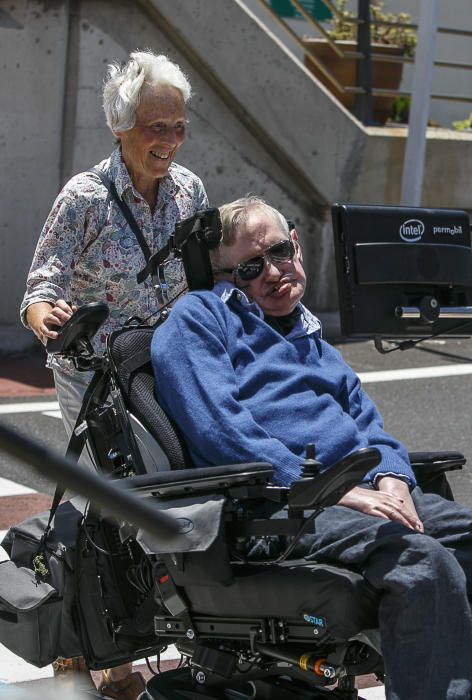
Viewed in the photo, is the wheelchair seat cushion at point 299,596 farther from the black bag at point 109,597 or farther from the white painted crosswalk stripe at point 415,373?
the white painted crosswalk stripe at point 415,373

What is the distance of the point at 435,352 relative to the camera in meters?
10.6

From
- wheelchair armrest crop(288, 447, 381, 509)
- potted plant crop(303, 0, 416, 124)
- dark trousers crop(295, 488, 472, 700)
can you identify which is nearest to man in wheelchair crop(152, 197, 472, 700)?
dark trousers crop(295, 488, 472, 700)

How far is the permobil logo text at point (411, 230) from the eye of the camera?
368cm

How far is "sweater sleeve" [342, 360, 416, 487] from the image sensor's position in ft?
12.5

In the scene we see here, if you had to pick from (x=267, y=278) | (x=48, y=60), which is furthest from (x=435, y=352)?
(x=267, y=278)

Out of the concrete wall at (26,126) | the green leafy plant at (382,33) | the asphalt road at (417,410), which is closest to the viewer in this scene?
the asphalt road at (417,410)

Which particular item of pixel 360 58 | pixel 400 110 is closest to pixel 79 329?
pixel 360 58

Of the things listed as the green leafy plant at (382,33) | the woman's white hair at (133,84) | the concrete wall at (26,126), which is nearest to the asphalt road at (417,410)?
the concrete wall at (26,126)

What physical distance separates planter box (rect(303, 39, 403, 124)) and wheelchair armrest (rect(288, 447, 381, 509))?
31.4 ft

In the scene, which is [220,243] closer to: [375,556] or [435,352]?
[375,556]

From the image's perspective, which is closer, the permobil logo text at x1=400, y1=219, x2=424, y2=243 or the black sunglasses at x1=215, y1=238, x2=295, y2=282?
the permobil logo text at x1=400, y1=219, x2=424, y2=243

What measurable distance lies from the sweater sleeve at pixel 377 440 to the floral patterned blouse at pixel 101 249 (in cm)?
77

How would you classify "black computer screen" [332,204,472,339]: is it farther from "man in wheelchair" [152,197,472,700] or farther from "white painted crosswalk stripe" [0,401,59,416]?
"white painted crosswalk stripe" [0,401,59,416]

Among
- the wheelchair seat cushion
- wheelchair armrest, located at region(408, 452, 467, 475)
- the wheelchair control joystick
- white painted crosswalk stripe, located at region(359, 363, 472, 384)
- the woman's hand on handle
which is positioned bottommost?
white painted crosswalk stripe, located at region(359, 363, 472, 384)
